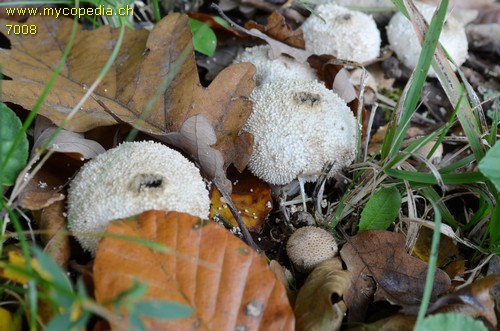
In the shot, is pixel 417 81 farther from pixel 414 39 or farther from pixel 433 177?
pixel 414 39

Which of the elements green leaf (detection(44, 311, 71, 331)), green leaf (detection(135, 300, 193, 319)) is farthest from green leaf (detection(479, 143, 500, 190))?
green leaf (detection(44, 311, 71, 331))

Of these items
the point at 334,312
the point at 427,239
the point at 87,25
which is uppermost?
the point at 87,25

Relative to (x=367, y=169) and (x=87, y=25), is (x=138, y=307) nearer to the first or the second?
(x=367, y=169)

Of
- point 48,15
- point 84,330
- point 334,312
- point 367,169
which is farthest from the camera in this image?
point 48,15

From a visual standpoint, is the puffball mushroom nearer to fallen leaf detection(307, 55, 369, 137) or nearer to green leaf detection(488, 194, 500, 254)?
fallen leaf detection(307, 55, 369, 137)

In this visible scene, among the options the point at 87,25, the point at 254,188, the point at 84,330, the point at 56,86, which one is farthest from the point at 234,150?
the point at 87,25
